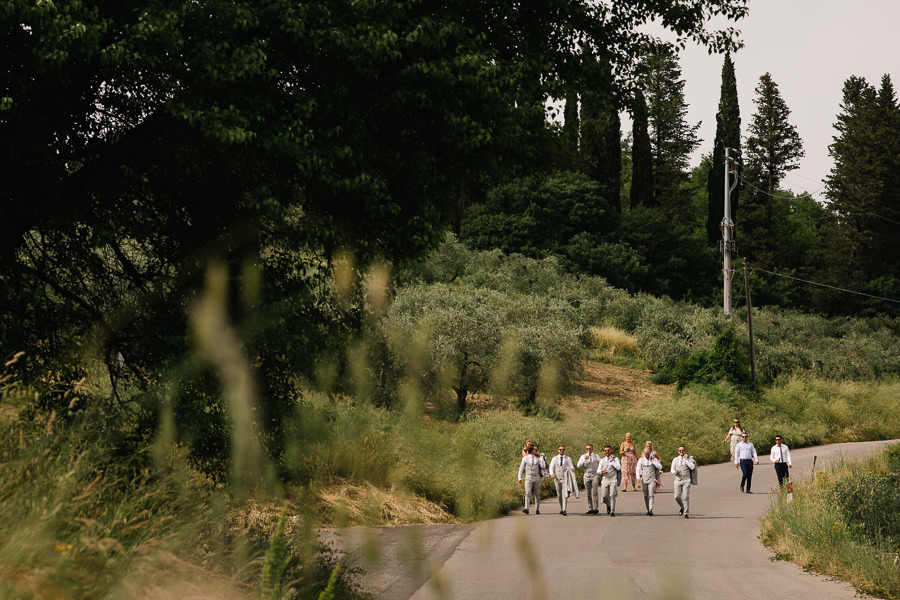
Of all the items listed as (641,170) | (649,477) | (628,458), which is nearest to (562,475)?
(649,477)

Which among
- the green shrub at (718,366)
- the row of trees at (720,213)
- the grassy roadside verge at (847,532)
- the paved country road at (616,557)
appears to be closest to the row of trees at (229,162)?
the paved country road at (616,557)

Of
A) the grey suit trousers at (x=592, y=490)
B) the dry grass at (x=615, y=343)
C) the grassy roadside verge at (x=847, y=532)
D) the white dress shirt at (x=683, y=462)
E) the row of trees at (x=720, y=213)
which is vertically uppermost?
the row of trees at (x=720, y=213)

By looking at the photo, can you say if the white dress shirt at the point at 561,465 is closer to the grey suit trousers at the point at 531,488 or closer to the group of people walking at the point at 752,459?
the grey suit trousers at the point at 531,488

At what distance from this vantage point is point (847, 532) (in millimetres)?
14367

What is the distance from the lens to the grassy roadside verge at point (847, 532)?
1246cm

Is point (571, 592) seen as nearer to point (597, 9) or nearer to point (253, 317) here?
point (253, 317)

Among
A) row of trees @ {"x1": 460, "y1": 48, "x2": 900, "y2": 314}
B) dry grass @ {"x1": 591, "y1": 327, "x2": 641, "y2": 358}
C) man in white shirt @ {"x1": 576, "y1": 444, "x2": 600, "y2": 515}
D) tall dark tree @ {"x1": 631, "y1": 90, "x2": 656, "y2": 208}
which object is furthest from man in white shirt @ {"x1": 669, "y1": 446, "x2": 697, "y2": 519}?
tall dark tree @ {"x1": 631, "y1": 90, "x2": 656, "y2": 208}

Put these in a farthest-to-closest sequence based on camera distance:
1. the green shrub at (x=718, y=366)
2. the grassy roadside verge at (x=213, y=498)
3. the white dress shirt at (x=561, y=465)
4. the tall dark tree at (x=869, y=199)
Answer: the tall dark tree at (x=869, y=199) → the green shrub at (x=718, y=366) → the white dress shirt at (x=561, y=465) → the grassy roadside verge at (x=213, y=498)

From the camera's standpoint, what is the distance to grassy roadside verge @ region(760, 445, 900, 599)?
12461 mm

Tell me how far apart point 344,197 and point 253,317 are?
1863 mm

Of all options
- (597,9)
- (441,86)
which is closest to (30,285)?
(441,86)

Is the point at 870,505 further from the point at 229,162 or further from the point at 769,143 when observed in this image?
the point at 769,143

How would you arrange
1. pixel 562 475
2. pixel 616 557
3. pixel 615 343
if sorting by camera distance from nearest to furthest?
pixel 616 557
pixel 562 475
pixel 615 343

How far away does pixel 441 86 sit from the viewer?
9836 mm
